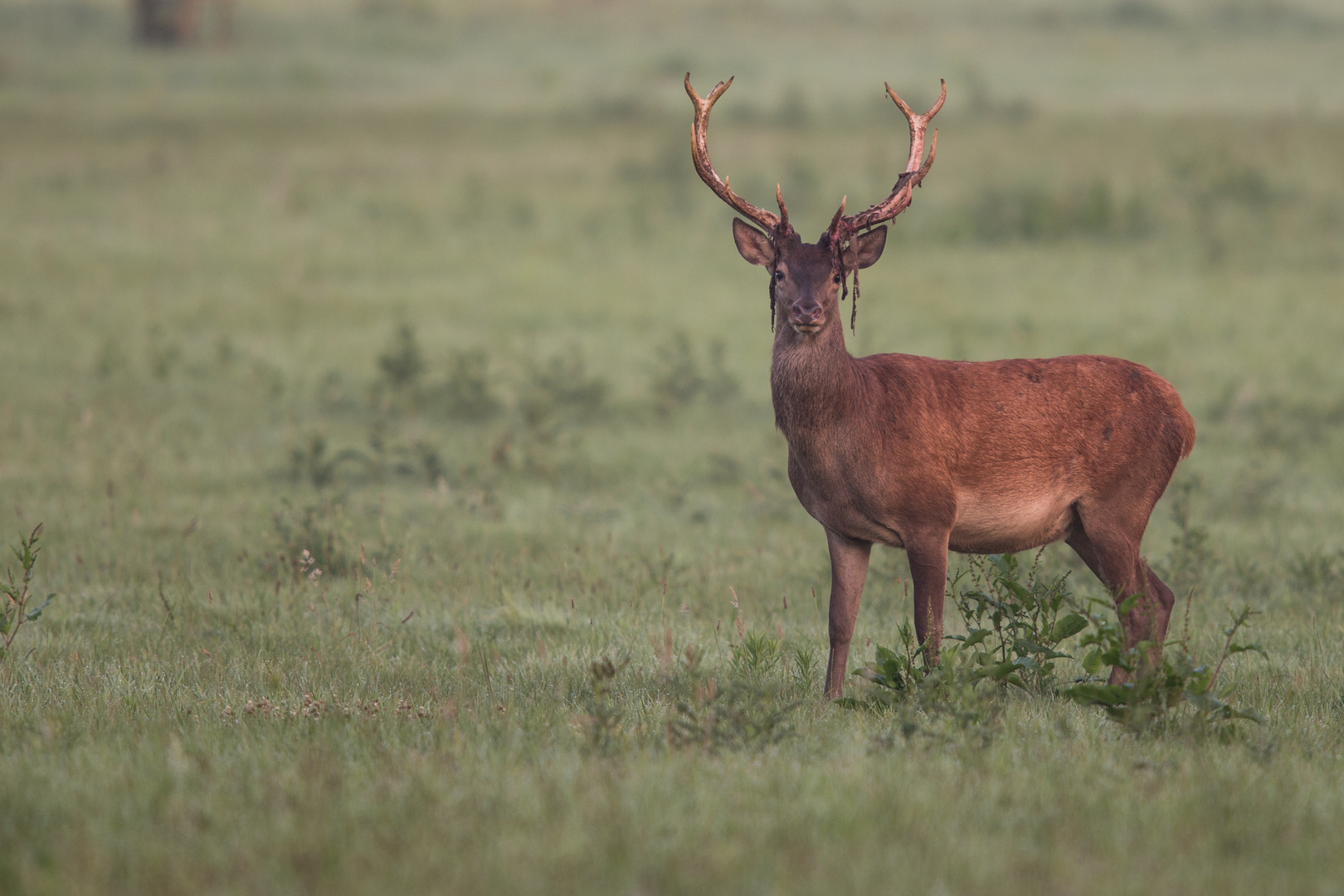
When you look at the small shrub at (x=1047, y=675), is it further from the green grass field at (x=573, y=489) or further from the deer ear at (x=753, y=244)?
the deer ear at (x=753, y=244)

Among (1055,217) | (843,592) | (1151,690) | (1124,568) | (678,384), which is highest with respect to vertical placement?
(1055,217)

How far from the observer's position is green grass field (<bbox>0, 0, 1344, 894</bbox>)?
418 cm

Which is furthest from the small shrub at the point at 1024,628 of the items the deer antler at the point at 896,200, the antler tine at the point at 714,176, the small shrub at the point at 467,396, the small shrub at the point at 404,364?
the small shrub at the point at 404,364

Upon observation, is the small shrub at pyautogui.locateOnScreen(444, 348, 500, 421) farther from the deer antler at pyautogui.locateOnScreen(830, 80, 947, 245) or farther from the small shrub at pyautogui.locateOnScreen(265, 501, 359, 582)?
the deer antler at pyautogui.locateOnScreen(830, 80, 947, 245)

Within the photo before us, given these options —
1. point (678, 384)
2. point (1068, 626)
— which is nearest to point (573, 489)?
point (678, 384)

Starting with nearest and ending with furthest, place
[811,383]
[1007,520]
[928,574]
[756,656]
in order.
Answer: [756,656], [928,574], [811,383], [1007,520]

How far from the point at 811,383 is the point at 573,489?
498cm

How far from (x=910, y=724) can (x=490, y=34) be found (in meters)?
46.4

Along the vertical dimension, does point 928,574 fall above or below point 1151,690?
above

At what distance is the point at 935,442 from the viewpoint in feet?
20.9

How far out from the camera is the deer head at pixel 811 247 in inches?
244

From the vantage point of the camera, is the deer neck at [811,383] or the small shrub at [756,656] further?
the deer neck at [811,383]

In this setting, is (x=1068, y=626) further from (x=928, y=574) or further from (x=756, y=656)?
(x=756, y=656)

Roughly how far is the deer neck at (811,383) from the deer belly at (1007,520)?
0.69m
